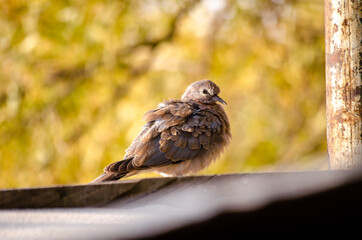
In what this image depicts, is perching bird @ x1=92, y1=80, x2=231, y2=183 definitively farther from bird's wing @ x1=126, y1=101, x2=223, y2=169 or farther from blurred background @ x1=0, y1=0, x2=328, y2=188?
blurred background @ x1=0, y1=0, x2=328, y2=188

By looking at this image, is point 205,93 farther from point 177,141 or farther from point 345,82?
point 345,82

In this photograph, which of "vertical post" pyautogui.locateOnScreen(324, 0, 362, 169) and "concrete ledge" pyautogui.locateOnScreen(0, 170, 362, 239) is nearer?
"concrete ledge" pyautogui.locateOnScreen(0, 170, 362, 239)

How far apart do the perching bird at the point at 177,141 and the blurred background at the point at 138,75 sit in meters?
1.07

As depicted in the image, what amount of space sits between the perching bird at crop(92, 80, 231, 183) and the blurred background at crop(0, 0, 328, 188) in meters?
1.07

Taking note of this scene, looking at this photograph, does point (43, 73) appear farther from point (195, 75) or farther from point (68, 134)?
point (195, 75)

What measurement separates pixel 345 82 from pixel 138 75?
3.29 m

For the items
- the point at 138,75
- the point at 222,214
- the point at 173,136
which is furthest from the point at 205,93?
the point at 222,214

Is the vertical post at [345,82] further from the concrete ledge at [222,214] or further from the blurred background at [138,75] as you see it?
the blurred background at [138,75]

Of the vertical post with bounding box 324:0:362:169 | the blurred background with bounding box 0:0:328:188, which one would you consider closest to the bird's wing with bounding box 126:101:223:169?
the blurred background with bounding box 0:0:328:188

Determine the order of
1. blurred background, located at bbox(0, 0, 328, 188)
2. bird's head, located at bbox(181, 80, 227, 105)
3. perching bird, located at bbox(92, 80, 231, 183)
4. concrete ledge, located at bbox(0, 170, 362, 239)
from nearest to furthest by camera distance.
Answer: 1. concrete ledge, located at bbox(0, 170, 362, 239)
2. perching bird, located at bbox(92, 80, 231, 183)
3. bird's head, located at bbox(181, 80, 227, 105)
4. blurred background, located at bbox(0, 0, 328, 188)

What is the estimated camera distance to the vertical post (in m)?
1.85

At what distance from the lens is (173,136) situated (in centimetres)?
324

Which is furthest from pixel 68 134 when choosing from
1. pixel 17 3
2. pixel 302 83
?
pixel 302 83

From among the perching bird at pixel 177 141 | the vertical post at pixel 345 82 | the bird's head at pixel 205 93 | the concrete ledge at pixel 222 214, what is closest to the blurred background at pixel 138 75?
the bird's head at pixel 205 93
